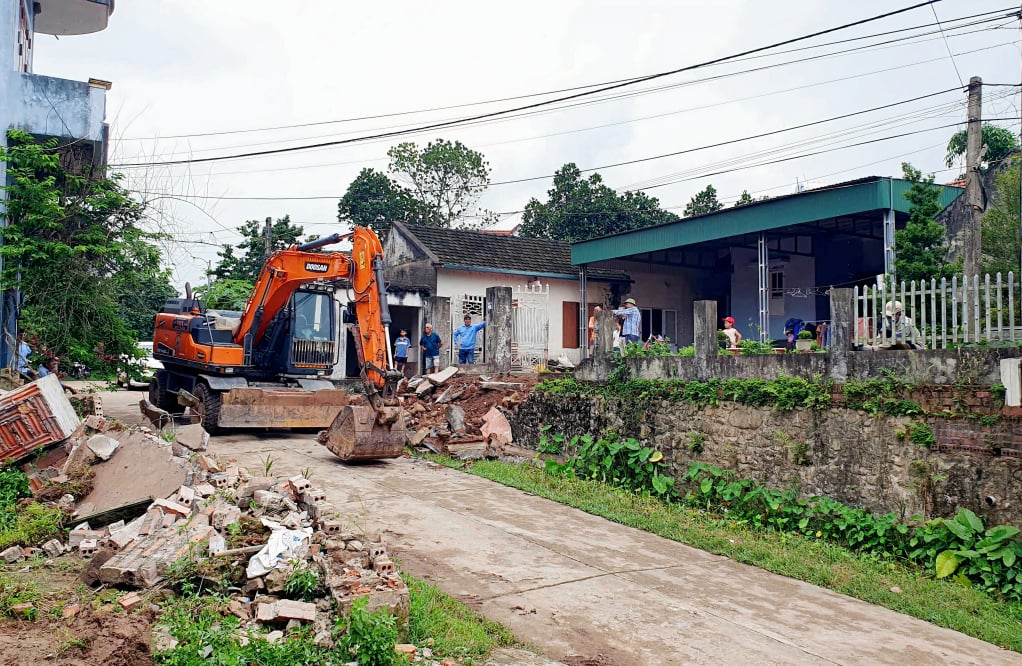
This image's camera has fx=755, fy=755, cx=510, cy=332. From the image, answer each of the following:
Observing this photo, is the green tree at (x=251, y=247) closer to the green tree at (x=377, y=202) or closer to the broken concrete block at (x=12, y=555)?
the green tree at (x=377, y=202)

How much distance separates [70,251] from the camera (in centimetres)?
1215

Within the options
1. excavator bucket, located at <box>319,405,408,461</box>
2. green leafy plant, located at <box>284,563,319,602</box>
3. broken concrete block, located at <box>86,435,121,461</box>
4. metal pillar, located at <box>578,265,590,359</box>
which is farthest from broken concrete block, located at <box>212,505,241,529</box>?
metal pillar, located at <box>578,265,590,359</box>

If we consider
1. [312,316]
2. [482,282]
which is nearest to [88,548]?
[312,316]

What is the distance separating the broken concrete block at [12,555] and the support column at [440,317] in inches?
591

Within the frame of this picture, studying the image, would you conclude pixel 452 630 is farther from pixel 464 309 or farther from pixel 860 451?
pixel 464 309

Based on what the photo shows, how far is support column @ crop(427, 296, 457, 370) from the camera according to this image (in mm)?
21703

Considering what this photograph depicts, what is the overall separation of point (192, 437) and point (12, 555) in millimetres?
3401

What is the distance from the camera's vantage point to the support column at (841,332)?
30.6 ft

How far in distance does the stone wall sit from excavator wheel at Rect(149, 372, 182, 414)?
31.9 feet

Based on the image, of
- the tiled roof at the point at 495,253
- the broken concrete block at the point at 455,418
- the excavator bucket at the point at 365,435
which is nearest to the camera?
the excavator bucket at the point at 365,435

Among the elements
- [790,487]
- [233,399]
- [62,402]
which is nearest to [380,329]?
[233,399]

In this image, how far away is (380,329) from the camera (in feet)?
39.2

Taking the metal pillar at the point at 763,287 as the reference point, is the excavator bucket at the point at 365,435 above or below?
below

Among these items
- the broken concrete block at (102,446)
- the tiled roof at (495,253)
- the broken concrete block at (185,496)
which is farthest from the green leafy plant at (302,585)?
the tiled roof at (495,253)
